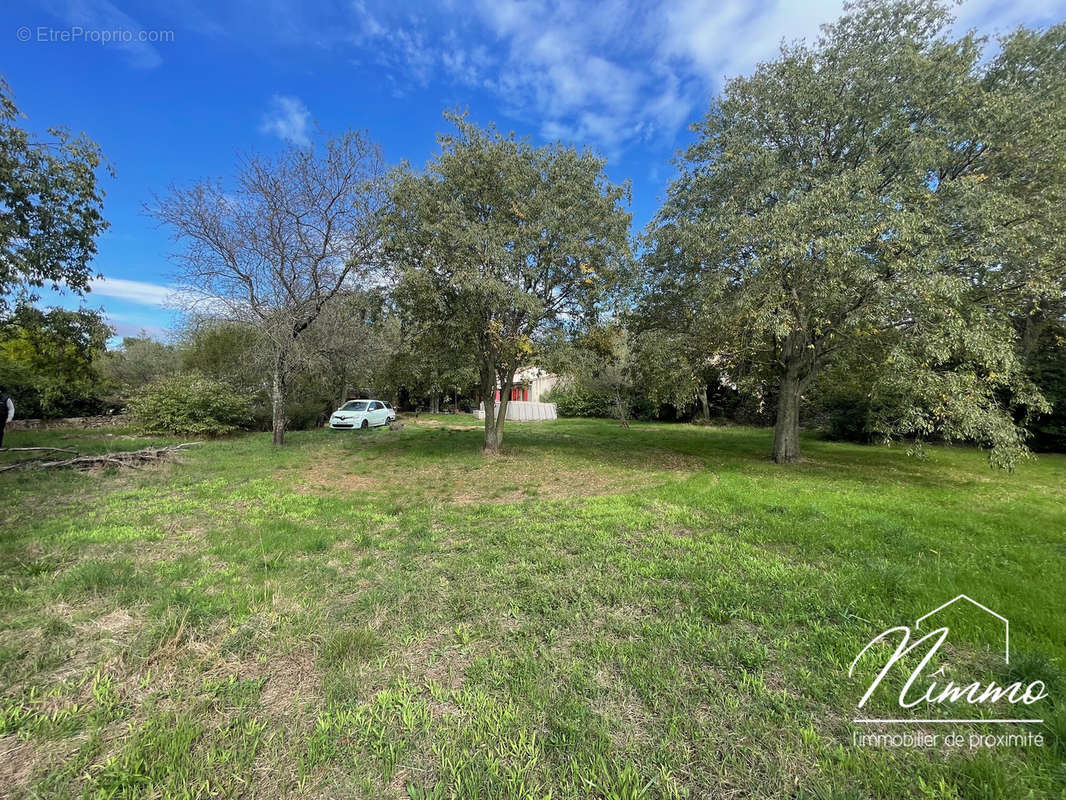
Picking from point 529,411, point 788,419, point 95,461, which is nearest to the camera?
point 95,461

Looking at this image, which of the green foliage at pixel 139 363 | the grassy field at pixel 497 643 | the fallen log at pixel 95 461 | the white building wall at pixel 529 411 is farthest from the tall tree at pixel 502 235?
the green foliage at pixel 139 363

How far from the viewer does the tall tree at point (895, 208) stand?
6984 millimetres

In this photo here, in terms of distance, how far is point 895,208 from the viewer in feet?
23.1

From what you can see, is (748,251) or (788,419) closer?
(748,251)

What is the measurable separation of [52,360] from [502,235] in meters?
15.3

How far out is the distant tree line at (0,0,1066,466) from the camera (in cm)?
718

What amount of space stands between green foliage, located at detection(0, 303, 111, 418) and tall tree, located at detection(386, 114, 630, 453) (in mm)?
10335

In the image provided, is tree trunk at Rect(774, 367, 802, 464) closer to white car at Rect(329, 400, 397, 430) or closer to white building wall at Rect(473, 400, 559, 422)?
white car at Rect(329, 400, 397, 430)

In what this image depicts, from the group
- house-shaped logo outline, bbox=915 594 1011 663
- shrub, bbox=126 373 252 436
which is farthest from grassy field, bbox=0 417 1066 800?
shrub, bbox=126 373 252 436

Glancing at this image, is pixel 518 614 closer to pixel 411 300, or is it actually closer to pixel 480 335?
pixel 480 335

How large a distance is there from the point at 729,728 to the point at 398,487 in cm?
680

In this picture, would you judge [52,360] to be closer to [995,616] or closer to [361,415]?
[361,415]

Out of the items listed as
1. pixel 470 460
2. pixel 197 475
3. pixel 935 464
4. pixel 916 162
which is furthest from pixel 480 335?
pixel 935 464

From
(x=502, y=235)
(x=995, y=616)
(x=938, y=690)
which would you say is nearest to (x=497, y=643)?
(x=938, y=690)
